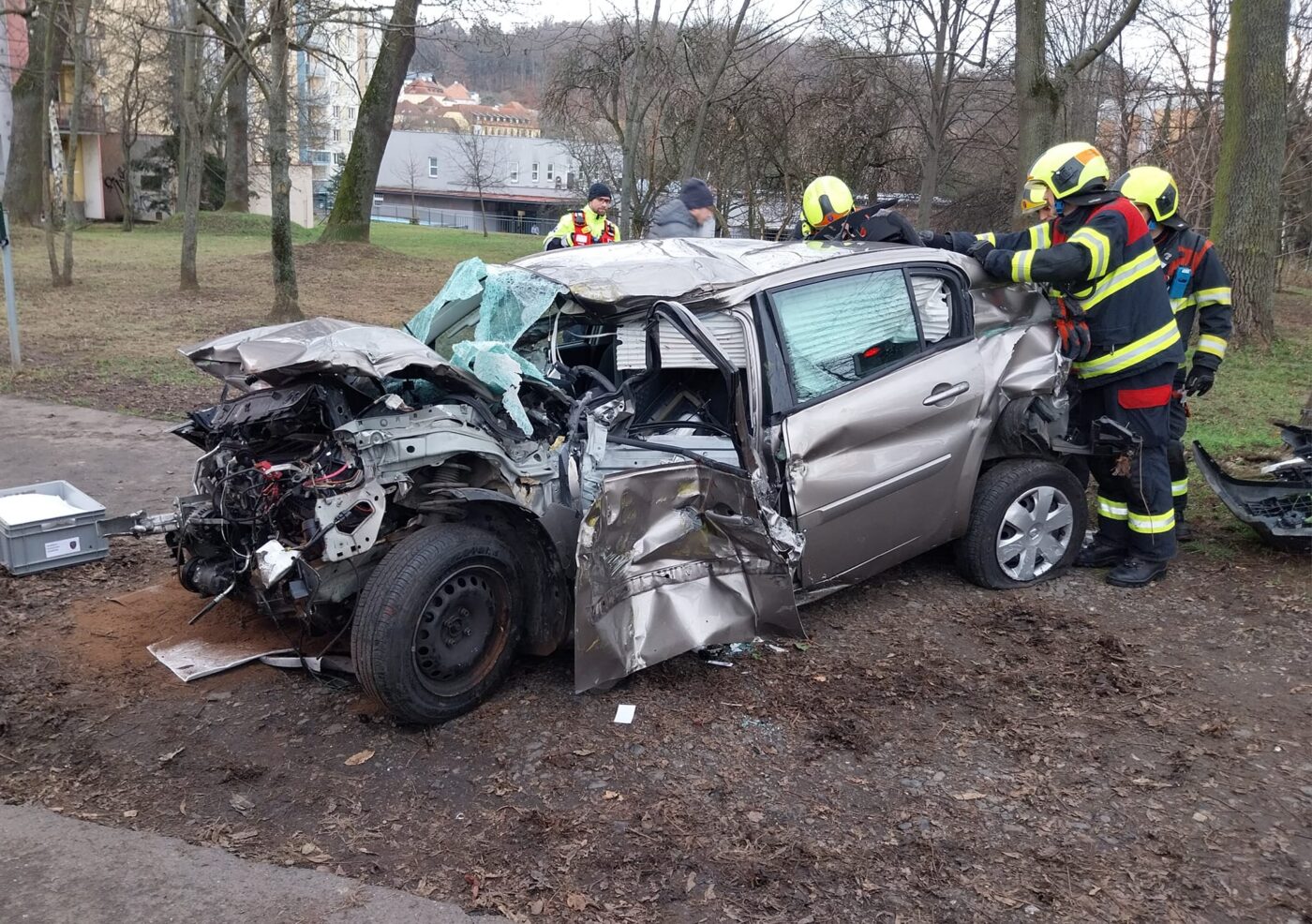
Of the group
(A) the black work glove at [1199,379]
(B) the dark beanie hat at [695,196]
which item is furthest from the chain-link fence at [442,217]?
(A) the black work glove at [1199,379]

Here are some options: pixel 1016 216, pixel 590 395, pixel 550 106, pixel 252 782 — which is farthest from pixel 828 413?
pixel 550 106

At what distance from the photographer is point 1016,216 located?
11.9 metres

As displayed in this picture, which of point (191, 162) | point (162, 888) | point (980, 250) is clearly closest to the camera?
point (162, 888)

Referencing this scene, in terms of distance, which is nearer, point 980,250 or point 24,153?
point 980,250

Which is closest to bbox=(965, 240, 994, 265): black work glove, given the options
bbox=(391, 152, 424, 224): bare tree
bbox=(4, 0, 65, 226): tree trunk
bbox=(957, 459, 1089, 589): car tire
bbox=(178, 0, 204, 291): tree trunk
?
bbox=(957, 459, 1089, 589): car tire

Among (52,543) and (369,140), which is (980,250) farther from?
(369,140)

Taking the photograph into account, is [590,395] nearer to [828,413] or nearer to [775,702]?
[828,413]

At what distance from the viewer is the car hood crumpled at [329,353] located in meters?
3.76

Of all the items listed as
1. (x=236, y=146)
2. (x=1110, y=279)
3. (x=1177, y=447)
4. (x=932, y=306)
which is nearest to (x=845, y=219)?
(x=932, y=306)

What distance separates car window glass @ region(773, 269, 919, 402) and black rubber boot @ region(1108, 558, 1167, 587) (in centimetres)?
168

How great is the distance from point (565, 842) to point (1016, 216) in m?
10.5

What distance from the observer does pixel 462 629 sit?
12.6 feet

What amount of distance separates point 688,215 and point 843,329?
11.4ft

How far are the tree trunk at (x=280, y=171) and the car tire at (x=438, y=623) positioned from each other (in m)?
10.5
